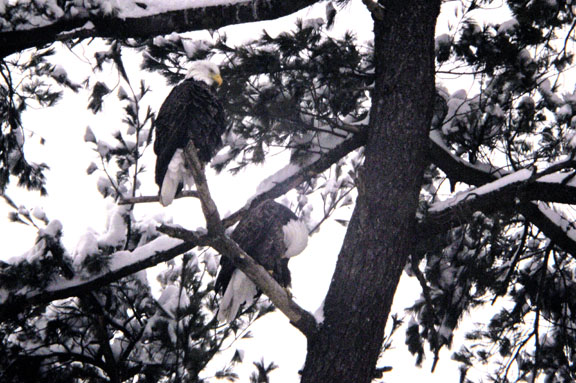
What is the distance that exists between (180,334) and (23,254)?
1.11m

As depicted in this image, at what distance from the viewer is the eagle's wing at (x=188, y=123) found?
11.0ft

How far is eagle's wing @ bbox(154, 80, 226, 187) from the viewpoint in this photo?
3.35 m

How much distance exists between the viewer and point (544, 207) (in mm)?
2693

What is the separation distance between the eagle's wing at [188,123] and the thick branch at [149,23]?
32.9 inches

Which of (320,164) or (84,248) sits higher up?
(320,164)

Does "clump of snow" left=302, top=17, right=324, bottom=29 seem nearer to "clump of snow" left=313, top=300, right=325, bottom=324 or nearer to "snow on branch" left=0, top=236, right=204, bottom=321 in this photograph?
"snow on branch" left=0, top=236, right=204, bottom=321

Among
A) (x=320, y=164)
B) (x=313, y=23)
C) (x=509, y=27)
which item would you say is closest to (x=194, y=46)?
(x=313, y=23)

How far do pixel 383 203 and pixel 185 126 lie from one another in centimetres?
160

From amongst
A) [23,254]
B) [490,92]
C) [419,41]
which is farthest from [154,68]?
[490,92]

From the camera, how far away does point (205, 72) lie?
11.2ft

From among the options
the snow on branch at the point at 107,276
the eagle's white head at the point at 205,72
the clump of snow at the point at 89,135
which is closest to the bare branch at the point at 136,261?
the snow on branch at the point at 107,276

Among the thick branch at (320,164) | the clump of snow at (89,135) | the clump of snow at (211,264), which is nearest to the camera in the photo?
the thick branch at (320,164)

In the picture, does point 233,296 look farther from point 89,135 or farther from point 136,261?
point 89,135

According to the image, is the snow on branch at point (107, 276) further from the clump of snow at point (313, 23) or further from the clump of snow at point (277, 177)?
the clump of snow at point (313, 23)
